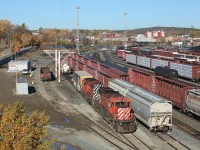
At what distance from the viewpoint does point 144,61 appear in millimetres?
75688

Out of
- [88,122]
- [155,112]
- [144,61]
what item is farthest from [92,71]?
[144,61]

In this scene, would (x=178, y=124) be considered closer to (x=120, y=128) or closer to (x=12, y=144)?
(x=120, y=128)

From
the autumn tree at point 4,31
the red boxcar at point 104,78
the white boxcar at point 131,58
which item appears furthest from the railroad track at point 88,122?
the autumn tree at point 4,31

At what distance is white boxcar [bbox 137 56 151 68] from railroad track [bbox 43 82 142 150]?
103 feet

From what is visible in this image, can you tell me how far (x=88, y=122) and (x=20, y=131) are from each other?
1927 centimetres

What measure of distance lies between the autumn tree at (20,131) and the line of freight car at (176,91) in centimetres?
2143

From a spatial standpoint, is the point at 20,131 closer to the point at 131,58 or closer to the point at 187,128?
the point at 187,128

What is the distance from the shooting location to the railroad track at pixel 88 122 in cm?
2360

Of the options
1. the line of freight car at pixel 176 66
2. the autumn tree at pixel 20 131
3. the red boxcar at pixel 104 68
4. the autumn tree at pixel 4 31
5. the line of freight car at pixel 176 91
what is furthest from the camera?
the autumn tree at pixel 4 31

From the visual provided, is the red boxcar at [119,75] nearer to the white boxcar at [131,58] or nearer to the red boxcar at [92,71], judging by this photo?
the red boxcar at [92,71]

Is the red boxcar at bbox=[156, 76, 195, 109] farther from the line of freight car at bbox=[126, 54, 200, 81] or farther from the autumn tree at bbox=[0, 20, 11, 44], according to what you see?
the autumn tree at bbox=[0, 20, 11, 44]

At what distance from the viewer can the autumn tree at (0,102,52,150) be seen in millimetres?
10445

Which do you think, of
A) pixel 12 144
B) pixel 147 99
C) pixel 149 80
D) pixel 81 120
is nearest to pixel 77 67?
pixel 149 80

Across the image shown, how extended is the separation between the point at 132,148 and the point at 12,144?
13593 mm
